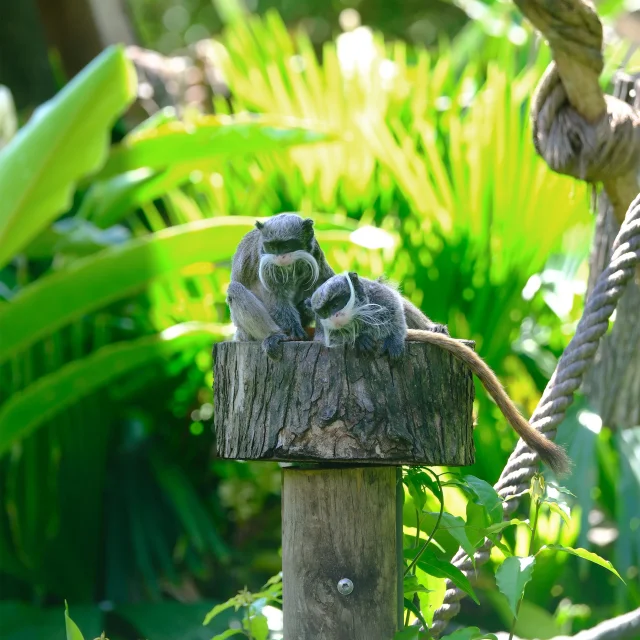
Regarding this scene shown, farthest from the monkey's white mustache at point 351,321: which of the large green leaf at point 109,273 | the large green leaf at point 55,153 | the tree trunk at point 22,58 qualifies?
the tree trunk at point 22,58

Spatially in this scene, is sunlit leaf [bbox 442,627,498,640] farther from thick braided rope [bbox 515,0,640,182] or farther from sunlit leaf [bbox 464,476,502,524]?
thick braided rope [bbox 515,0,640,182]

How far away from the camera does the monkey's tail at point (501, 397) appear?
1743 millimetres

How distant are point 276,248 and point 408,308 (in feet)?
1.12

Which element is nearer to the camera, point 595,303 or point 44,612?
point 595,303

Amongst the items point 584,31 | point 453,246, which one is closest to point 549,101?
point 584,31

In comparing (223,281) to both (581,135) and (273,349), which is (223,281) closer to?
(581,135)

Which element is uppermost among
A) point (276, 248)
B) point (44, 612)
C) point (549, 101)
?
point (549, 101)

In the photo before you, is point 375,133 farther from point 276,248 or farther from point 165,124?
point 276,248

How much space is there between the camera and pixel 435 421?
1.69 meters

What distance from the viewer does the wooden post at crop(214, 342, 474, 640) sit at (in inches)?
65.1

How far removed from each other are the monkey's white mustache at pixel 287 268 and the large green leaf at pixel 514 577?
87 centimetres

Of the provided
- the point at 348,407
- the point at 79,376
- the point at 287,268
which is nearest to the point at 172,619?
the point at 79,376

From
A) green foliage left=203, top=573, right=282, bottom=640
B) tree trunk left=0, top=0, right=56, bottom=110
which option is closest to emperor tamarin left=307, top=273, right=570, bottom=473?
green foliage left=203, top=573, right=282, bottom=640

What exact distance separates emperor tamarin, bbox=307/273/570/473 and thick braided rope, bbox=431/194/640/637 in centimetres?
19
